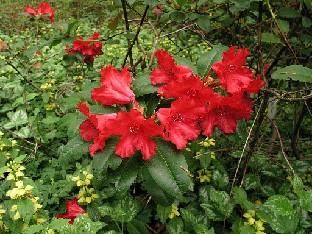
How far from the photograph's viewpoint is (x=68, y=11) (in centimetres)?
684

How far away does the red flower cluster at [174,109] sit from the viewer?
1.16m

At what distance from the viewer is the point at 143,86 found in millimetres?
1369

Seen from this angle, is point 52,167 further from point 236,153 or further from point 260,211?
point 260,211

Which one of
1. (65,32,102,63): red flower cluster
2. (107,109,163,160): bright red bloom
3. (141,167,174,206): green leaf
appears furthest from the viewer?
(65,32,102,63): red flower cluster

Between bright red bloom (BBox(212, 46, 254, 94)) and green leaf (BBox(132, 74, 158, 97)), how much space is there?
0.25 meters

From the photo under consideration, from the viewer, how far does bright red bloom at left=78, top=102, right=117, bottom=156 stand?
47.2 inches

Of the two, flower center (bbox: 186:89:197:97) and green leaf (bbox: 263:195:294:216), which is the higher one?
flower center (bbox: 186:89:197:97)

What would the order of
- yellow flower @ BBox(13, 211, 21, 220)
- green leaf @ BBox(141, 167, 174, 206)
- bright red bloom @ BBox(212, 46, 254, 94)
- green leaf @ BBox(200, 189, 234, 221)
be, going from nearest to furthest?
bright red bloom @ BBox(212, 46, 254, 94)
green leaf @ BBox(141, 167, 174, 206)
yellow flower @ BBox(13, 211, 21, 220)
green leaf @ BBox(200, 189, 234, 221)

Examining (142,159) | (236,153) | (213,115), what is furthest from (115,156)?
(236,153)

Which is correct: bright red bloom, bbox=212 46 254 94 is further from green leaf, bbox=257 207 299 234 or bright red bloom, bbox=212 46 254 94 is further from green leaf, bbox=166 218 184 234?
green leaf, bbox=166 218 184 234

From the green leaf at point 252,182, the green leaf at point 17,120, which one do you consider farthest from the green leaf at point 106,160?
the green leaf at point 17,120

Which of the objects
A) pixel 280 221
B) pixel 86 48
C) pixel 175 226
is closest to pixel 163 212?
pixel 175 226

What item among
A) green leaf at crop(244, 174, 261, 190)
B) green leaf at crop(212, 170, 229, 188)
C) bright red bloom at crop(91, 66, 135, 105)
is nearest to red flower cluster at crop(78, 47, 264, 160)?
bright red bloom at crop(91, 66, 135, 105)

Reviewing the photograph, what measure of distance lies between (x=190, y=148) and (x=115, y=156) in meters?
0.90
